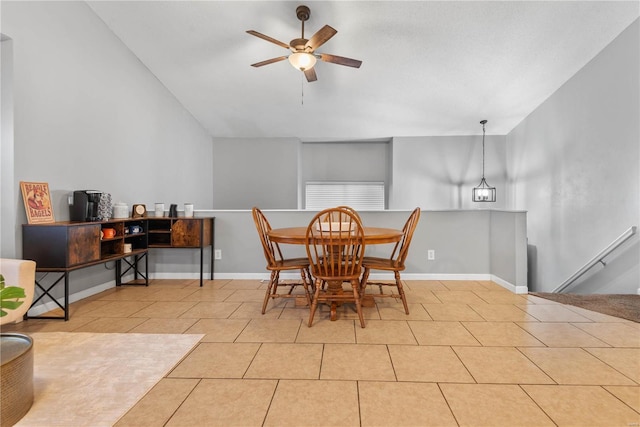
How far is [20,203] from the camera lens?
2.49 meters

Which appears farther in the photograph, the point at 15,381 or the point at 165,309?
the point at 165,309

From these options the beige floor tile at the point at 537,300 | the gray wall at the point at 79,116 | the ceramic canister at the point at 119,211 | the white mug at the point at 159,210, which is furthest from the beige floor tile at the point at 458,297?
the gray wall at the point at 79,116

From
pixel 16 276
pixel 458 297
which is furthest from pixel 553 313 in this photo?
pixel 16 276

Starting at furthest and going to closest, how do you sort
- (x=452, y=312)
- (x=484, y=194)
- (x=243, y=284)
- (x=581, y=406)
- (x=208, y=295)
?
(x=484, y=194) → (x=243, y=284) → (x=208, y=295) → (x=452, y=312) → (x=581, y=406)

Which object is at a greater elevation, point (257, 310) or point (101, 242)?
point (101, 242)

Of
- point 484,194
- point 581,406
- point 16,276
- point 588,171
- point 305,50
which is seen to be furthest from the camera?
point 484,194

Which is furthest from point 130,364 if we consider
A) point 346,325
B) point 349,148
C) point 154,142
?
point 349,148

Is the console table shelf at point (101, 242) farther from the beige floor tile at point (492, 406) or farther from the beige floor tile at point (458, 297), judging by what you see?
the beige floor tile at point (492, 406)

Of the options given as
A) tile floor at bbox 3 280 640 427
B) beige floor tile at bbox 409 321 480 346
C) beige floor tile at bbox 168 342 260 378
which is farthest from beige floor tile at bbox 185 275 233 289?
beige floor tile at bbox 409 321 480 346

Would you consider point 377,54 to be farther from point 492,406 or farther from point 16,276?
point 16,276

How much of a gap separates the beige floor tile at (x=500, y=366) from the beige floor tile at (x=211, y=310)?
181 centimetres

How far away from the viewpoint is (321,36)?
9.21 feet

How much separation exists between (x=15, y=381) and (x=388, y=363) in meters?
1.76

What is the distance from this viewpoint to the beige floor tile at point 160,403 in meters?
1.33
